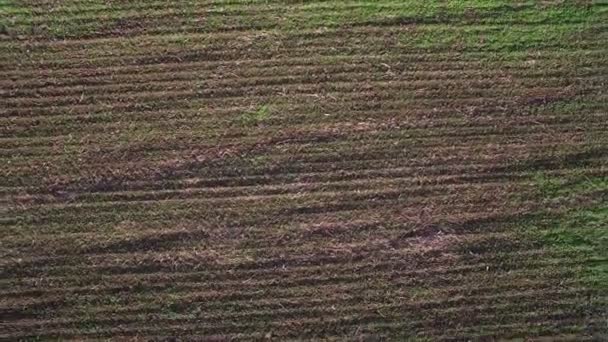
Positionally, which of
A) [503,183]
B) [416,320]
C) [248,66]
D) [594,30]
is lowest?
[416,320]

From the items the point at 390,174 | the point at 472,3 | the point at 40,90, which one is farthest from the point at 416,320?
the point at 40,90

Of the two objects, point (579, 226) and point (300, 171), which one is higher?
point (300, 171)

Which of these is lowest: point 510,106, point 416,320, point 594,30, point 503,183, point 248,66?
point 416,320

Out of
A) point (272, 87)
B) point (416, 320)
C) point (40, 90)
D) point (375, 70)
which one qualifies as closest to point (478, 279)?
point (416, 320)

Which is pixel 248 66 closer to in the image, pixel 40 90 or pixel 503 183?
pixel 40 90

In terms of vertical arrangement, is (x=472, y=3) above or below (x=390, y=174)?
above

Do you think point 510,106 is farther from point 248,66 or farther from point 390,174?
point 248,66
